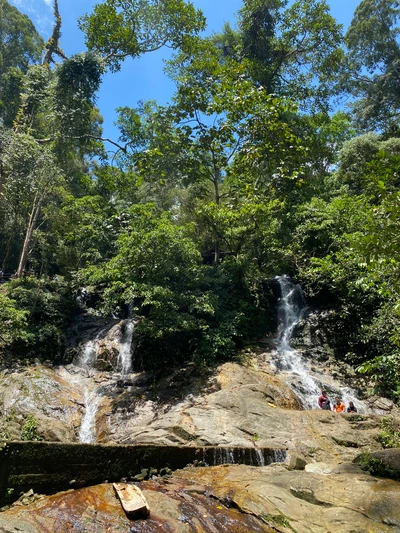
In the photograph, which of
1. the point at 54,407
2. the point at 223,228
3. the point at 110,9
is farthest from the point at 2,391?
the point at 110,9

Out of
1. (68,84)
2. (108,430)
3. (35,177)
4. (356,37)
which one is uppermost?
(356,37)

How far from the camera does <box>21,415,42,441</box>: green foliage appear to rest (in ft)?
27.5

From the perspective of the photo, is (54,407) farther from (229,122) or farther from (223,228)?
(229,122)

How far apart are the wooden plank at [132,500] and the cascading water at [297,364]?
8.04m

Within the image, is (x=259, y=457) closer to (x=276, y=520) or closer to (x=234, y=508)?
(x=234, y=508)

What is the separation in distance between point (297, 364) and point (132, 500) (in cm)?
1032

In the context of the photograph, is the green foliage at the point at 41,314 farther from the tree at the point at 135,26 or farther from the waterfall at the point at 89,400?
the tree at the point at 135,26

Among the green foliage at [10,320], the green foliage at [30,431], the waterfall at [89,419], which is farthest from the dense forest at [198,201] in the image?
the green foliage at [30,431]

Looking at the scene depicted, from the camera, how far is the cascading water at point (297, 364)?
38.6ft

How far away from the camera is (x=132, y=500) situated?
438cm

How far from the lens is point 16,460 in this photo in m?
4.41

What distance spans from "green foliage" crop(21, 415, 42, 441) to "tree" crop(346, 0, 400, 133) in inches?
1187

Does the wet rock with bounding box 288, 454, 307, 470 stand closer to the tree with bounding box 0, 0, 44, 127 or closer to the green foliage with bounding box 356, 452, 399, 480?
the green foliage with bounding box 356, 452, 399, 480

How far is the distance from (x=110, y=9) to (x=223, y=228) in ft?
41.6
